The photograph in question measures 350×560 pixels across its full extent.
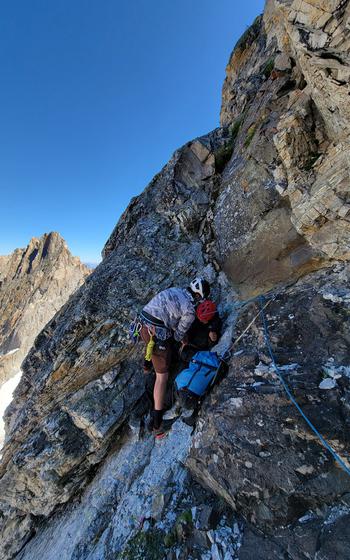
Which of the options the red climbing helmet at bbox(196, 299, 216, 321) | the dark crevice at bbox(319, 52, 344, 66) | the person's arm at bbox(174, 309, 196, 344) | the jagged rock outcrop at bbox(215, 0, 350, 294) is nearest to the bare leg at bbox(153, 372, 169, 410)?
the person's arm at bbox(174, 309, 196, 344)

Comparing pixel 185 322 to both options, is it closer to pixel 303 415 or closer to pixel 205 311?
pixel 205 311

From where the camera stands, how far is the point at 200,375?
6.26 meters

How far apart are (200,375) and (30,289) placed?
12199 centimetres

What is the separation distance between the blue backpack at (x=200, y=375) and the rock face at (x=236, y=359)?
390mm

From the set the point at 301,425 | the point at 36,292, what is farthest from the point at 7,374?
the point at 301,425

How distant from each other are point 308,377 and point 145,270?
7.35m

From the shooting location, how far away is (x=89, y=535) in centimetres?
640

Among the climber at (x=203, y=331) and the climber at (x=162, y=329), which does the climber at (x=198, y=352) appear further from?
the climber at (x=162, y=329)

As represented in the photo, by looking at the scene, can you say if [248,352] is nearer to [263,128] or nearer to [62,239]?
[263,128]

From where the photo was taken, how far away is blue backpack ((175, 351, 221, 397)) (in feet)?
20.3

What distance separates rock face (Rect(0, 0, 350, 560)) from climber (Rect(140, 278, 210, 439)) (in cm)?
114

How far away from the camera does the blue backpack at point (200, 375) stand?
620cm

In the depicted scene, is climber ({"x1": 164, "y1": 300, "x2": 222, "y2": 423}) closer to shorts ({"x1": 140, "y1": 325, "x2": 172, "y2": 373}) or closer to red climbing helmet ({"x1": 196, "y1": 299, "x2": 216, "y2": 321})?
red climbing helmet ({"x1": 196, "y1": 299, "x2": 216, "y2": 321})

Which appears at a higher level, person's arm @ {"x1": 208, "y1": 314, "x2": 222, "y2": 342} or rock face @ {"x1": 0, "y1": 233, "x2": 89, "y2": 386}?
rock face @ {"x1": 0, "y1": 233, "x2": 89, "y2": 386}
